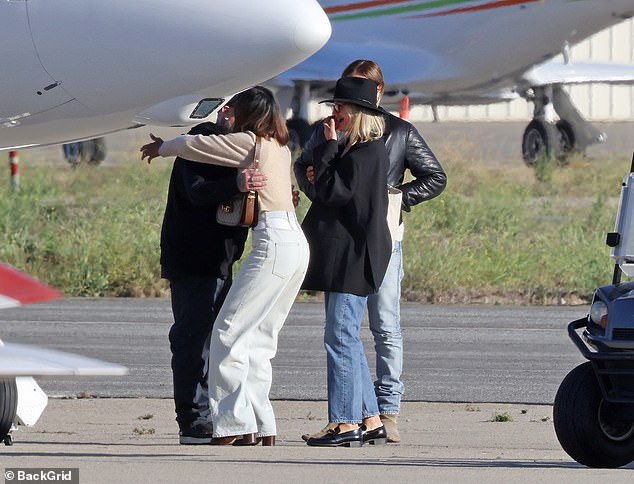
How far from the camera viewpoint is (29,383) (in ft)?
26.6

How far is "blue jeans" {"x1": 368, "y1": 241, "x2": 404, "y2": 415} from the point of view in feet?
27.1

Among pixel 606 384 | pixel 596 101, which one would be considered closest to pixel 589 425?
pixel 606 384

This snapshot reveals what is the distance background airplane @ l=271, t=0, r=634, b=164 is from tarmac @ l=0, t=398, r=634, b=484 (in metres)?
16.6

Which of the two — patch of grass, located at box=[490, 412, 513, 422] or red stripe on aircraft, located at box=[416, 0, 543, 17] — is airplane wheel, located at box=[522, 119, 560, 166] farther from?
patch of grass, located at box=[490, 412, 513, 422]

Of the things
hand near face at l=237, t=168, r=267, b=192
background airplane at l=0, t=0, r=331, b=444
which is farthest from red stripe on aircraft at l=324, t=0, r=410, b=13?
hand near face at l=237, t=168, r=267, b=192

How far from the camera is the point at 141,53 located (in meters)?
8.10

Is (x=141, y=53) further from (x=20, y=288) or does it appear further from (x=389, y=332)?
(x=20, y=288)

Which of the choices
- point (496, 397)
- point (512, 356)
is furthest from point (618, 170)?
point (496, 397)

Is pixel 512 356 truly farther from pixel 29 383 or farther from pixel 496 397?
pixel 29 383

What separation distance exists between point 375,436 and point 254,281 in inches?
39.7

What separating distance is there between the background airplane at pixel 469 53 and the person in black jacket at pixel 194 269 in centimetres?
1763

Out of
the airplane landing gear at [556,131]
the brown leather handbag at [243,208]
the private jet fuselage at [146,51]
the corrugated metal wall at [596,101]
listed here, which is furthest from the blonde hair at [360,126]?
the corrugated metal wall at [596,101]

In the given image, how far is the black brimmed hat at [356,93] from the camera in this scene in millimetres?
7871

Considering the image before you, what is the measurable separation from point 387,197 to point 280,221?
555 mm
